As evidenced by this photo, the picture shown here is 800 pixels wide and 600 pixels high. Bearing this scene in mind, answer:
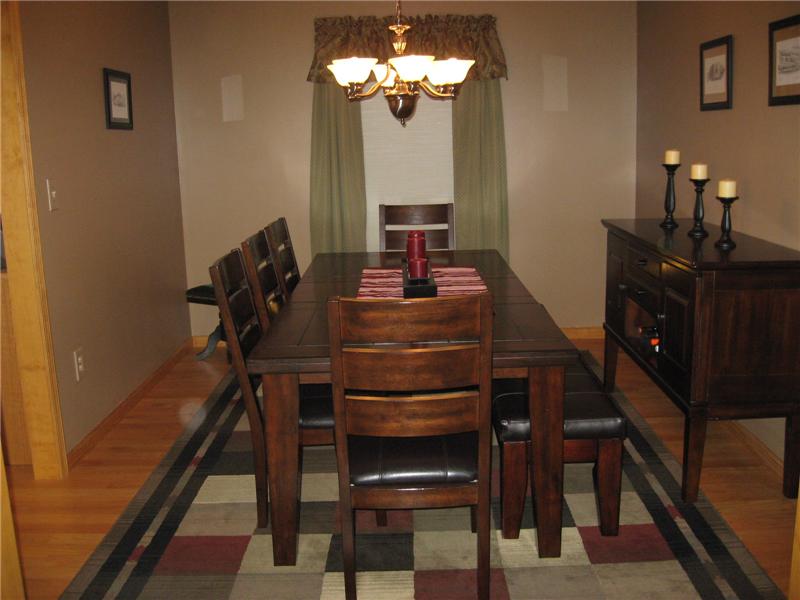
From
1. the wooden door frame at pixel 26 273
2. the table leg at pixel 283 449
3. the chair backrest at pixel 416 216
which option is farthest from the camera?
the chair backrest at pixel 416 216

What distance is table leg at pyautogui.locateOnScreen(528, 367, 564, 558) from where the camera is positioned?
7.80ft

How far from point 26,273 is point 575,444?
2.24m

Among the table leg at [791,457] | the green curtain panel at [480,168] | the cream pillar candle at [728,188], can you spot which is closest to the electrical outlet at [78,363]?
the green curtain panel at [480,168]

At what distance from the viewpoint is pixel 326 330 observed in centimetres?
256

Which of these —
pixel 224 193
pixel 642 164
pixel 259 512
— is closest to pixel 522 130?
pixel 642 164

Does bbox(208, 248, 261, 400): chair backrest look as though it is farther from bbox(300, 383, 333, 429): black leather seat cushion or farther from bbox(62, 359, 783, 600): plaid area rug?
bbox(62, 359, 783, 600): plaid area rug

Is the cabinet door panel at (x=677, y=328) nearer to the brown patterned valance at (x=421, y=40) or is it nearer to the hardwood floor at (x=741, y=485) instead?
the hardwood floor at (x=741, y=485)

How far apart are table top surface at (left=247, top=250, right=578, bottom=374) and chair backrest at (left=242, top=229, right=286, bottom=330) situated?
120mm

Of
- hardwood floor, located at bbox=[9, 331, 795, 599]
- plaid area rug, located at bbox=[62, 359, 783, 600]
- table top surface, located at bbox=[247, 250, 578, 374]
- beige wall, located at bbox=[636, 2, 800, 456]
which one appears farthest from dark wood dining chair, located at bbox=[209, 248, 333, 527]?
beige wall, located at bbox=[636, 2, 800, 456]

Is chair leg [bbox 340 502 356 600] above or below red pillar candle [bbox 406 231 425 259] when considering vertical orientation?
below

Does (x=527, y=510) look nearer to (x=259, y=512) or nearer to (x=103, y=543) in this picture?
(x=259, y=512)

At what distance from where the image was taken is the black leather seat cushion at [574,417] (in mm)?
2484

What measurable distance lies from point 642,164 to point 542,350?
306 cm

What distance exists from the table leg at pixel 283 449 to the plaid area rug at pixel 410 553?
19 cm
